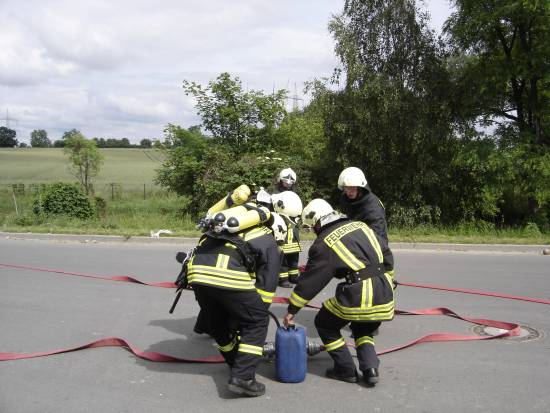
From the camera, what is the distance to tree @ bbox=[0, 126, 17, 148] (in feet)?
279

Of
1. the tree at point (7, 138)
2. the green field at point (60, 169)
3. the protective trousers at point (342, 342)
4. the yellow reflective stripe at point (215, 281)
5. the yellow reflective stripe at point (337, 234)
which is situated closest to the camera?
the yellow reflective stripe at point (215, 281)

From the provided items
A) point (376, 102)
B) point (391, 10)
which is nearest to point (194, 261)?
point (376, 102)

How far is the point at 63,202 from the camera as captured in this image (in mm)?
16172

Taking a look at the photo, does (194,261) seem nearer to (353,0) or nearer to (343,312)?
(343,312)

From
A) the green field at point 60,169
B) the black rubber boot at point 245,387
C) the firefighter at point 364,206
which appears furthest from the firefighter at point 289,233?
the green field at point 60,169

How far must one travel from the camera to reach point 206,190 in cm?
1519

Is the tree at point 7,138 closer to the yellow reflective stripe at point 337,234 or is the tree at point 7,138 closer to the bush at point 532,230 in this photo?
the bush at point 532,230

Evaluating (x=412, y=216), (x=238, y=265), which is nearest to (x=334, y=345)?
(x=238, y=265)

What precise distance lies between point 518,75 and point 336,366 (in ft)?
39.7

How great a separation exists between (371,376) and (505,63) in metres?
12.2

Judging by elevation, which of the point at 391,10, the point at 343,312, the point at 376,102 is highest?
the point at 391,10

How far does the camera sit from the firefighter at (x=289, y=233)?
6082 mm

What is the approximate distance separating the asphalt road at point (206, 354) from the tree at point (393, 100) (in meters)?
6.27

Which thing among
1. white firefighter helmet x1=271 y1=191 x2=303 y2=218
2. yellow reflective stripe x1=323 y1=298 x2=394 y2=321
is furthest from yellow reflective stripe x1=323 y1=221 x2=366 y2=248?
white firefighter helmet x1=271 y1=191 x2=303 y2=218
